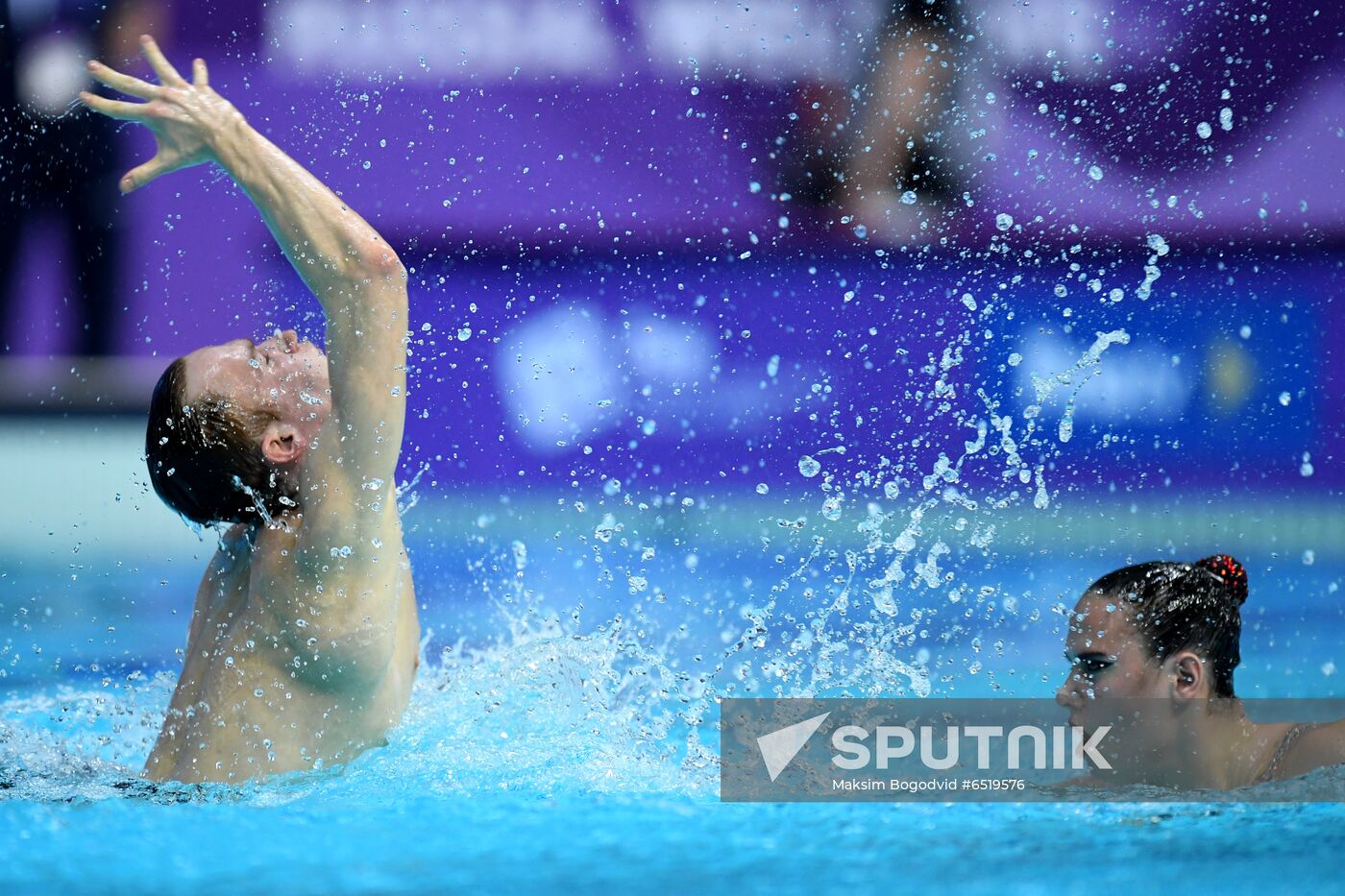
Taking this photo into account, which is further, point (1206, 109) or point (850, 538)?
point (1206, 109)

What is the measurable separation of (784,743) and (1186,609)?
774 millimetres

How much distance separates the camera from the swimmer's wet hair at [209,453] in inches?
92.0

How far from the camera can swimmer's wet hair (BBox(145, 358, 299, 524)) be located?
2338 mm

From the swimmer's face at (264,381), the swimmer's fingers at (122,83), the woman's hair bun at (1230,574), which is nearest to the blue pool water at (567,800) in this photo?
the woman's hair bun at (1230,574)

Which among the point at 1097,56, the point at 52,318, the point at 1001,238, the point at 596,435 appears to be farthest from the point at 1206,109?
the point at 52,318

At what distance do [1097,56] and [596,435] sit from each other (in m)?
2.78

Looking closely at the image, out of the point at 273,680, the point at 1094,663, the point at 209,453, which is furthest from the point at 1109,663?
the point at 209,453

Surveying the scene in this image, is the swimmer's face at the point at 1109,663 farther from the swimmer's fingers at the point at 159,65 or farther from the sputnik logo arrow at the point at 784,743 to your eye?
the swimmer's fingers at the point at 159,65

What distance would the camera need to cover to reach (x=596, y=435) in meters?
6.60

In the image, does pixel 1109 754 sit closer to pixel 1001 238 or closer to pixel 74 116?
pixel 1001 238

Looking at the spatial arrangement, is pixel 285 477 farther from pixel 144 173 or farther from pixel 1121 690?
pixel 1121 690

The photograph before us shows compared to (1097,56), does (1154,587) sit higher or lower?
lower

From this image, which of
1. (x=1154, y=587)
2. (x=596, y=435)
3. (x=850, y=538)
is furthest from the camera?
(x=596, y=435)

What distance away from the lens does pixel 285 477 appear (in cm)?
237
